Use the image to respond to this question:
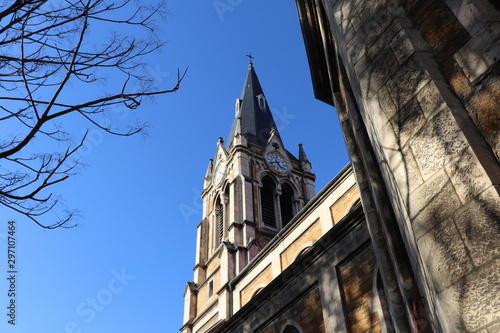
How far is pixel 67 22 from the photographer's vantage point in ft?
17.8

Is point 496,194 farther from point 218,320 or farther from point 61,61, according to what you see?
point 218,320

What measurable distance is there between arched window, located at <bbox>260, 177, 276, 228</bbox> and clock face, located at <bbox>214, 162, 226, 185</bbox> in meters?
4.04

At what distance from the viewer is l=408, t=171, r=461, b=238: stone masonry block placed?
246cm

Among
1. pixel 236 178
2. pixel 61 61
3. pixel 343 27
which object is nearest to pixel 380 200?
pixel 343 27

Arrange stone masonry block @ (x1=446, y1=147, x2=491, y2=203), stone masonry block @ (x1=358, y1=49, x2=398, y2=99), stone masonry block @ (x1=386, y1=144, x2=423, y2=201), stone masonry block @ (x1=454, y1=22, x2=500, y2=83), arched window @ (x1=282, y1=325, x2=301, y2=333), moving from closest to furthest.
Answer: stone masonry block @ (x1=446, y1=147, x2=491, y2=203)
stone masonry block @ (x1=454, y1=22, x2=500, y2=83)
stone masonry block @ (x1=386, y1=144, x2=423, y2=201)
stone masonry block @ (x1=358, y1=49, x2=398, y2=99)
arched window @ (x1=282, y1=325, x2=301, y2=333)

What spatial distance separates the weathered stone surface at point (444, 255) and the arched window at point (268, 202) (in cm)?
2976

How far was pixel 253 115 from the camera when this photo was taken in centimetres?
4606

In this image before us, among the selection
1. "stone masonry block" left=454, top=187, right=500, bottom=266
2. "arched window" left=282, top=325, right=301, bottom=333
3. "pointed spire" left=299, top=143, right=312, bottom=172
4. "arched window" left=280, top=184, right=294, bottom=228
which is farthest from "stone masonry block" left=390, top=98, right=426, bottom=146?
"pointed spire" left=299, top=143, right=312, bottom=172

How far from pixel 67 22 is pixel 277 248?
18.3 metres

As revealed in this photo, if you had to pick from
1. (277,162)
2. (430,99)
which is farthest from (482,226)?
(277,162)

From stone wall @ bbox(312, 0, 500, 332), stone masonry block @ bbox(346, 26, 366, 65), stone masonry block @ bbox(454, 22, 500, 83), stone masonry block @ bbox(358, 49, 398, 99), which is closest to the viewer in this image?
stone wall @ bbox(312, 0, 500, 332)

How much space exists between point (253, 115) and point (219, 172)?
10134mm

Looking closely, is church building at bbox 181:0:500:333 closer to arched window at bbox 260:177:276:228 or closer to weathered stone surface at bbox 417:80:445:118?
weathered stone surface at bbox 417:80:445:118

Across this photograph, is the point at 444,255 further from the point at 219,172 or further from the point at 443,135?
the point at 219,172
